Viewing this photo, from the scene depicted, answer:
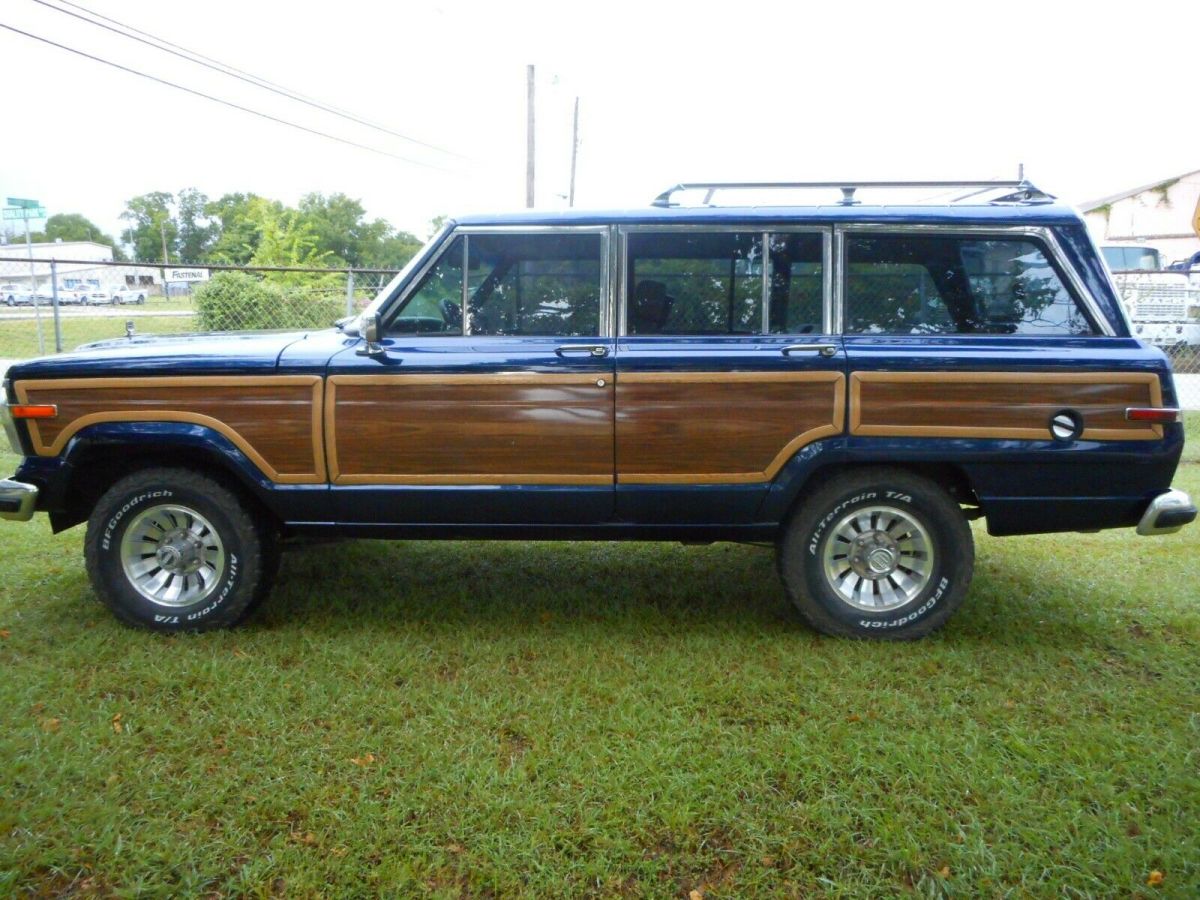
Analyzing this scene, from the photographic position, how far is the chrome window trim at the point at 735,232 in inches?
157

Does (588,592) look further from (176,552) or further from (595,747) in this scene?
(176,552)

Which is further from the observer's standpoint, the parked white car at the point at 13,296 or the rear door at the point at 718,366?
the parked white car at the point at 13,296

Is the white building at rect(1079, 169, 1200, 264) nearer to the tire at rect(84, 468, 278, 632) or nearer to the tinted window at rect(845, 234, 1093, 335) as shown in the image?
the tinted window at rect(845, 234, 1093, 335)

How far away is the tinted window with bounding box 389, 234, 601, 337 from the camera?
405 cm

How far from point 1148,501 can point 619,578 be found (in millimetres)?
2614

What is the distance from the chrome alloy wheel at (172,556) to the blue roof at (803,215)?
1898mm

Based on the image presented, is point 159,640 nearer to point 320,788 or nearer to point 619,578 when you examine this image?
point 320,788

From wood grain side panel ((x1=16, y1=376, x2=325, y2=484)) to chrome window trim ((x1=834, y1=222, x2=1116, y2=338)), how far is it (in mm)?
2406

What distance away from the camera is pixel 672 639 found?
4055mm

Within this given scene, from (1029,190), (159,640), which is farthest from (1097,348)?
(159,640)

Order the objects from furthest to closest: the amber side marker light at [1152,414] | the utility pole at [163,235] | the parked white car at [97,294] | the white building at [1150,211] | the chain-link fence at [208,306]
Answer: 1. the utility pole at [163,235]
2. the white building at [1150,211]
3. the parked white car at [97,294]
4. the chain-link fence at [208,306]
5. the amber side marker light at [1152,414]

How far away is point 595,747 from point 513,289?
6.80 ft

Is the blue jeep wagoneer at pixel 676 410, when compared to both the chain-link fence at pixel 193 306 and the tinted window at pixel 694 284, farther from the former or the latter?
the chain-link fence at pixel 193 306

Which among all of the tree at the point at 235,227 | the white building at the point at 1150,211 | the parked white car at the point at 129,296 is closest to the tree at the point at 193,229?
the tree at the point at 235,227
